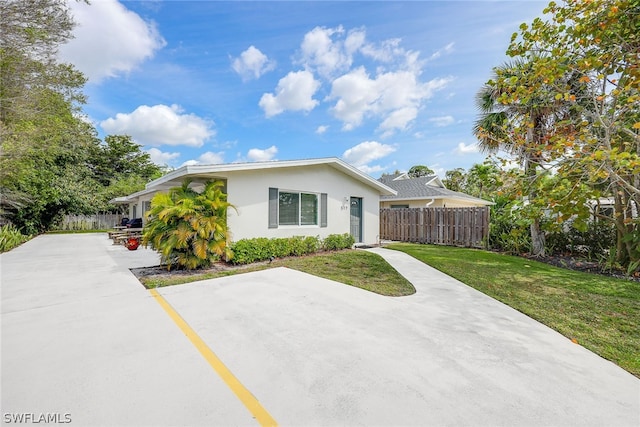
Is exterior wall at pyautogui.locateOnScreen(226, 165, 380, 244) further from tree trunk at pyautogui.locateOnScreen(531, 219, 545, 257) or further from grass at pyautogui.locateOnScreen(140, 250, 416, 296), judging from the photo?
tree trunk at pyautogui.locateOnScreen(531, 219, 545, 257)

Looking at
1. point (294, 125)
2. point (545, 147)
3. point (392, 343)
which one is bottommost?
point (392, 343)

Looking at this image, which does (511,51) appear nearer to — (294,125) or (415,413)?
(415,413)

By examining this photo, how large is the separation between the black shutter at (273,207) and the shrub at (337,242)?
2369 mm

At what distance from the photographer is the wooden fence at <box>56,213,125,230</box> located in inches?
914

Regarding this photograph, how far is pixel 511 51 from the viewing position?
5.25 m

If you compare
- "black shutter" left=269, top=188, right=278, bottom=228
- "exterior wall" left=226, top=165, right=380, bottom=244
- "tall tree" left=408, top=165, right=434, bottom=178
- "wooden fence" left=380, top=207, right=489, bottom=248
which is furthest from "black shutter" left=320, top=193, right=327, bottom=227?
"tall tree" left=408, top=165, right=434, bottom=178

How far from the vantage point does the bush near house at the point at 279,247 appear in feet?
27.7

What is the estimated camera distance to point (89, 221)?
80.4ft

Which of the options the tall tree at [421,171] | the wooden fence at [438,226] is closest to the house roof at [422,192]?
the wooden fence at [438,226]

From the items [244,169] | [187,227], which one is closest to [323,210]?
[244,169]

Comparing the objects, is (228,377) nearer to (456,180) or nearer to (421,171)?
(456,180)

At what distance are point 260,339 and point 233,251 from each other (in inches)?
199

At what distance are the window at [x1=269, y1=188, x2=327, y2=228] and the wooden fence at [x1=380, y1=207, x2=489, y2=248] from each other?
6047mm

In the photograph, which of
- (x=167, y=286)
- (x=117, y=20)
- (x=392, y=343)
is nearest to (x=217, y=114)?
(x=117, y=20)
